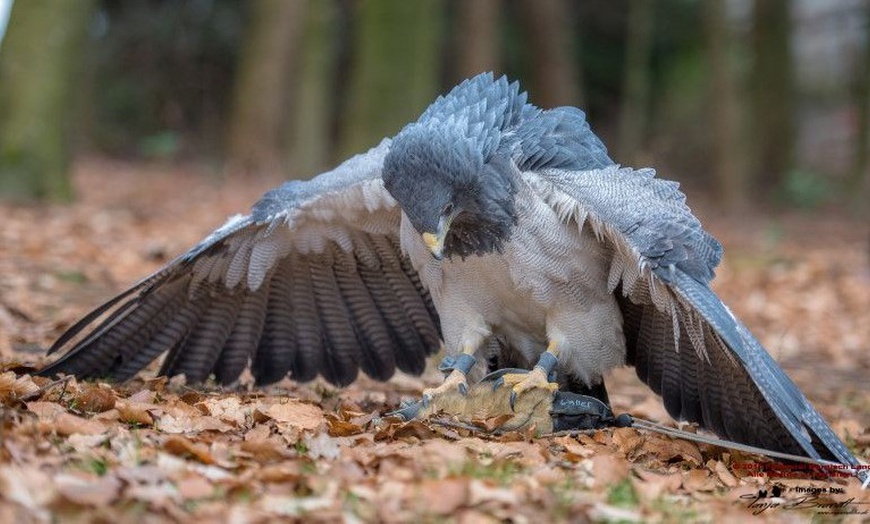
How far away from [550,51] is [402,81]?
739cm

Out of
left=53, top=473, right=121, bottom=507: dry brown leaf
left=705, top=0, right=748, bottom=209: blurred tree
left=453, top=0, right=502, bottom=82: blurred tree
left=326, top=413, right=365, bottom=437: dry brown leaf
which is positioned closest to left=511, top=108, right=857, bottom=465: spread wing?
left=326, top=413, right=365, bottom=437: dry brown leaf

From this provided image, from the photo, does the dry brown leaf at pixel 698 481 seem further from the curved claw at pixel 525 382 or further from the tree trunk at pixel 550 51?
the tree trunk at pixel 550 51

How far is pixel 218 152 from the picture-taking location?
2334 cm

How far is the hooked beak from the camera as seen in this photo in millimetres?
4698

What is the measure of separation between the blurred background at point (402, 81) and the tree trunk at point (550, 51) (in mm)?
30

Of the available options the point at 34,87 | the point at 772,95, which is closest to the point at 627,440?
the point at 34,87

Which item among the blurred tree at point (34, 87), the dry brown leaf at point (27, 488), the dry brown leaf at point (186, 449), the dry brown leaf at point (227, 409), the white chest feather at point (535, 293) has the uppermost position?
the blurred tree at point (34, 87)

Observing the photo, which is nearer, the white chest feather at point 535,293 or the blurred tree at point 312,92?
the white chest feather at point 535,293

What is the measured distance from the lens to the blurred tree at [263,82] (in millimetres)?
17625

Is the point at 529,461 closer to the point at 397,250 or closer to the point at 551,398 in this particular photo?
the point at 551,398

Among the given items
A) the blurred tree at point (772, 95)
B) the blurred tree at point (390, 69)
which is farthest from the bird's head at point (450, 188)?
the blurred tree at point (772, 95)

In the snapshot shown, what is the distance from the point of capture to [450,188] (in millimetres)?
4855

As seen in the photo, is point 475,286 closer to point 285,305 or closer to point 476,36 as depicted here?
point 285,305

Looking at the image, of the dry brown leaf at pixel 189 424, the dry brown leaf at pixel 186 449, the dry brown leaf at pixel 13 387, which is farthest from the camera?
the dry brown leaf at pixel 13 387
